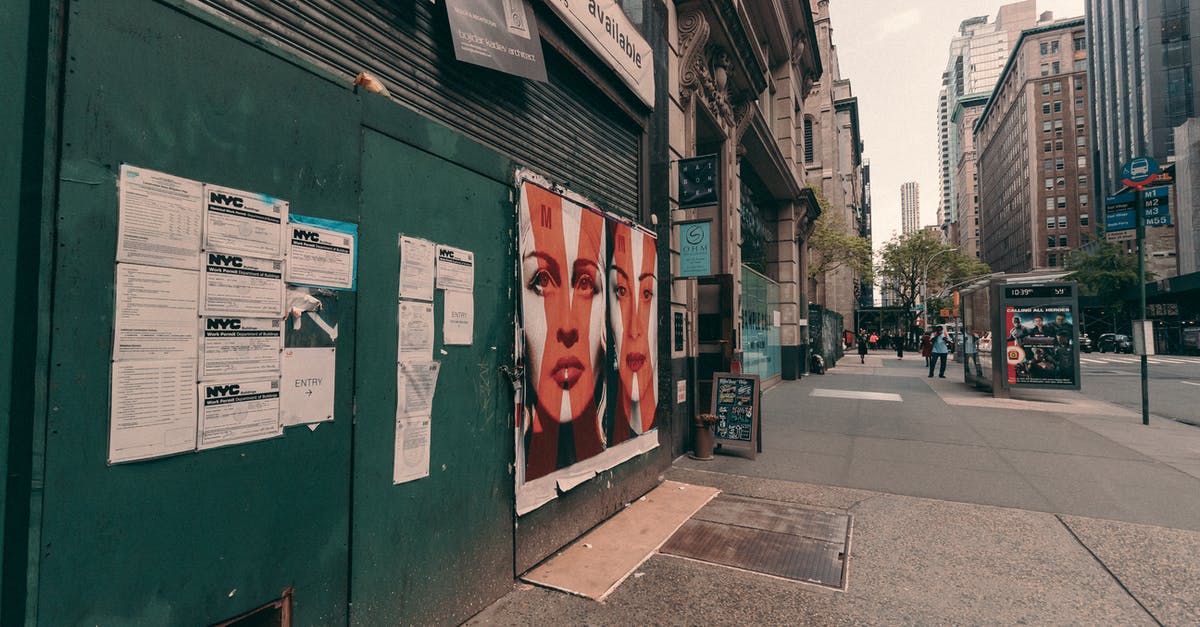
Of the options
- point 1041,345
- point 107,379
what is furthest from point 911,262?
point 107,379

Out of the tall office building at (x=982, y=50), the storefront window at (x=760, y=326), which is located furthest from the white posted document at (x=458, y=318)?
the tall office building at (x=982, y=50)

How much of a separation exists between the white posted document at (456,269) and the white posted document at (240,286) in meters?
0.95

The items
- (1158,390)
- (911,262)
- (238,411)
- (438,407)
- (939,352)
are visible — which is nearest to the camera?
(238,411)

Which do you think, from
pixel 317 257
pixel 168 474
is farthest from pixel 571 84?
pixel 168 474

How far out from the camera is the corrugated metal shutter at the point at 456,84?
254 centimetres

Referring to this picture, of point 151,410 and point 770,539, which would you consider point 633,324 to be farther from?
point 151,410

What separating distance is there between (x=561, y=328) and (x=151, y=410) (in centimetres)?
270

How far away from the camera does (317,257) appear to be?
93.3 inches

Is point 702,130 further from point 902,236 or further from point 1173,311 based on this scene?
point 1173,311

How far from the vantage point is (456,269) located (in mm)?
3184

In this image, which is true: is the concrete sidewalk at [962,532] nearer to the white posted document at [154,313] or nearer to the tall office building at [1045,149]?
the white posted document at [154,313]

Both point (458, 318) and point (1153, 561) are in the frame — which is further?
point (1153, 561)

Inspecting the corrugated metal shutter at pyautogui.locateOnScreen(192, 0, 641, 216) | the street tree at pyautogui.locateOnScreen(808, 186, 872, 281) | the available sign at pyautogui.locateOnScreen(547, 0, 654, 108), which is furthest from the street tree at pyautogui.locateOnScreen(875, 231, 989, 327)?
the corrugated metal shutter at pyautogui.locateOnScreen(192, 0, 641, 216)

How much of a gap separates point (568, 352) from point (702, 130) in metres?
6.87
